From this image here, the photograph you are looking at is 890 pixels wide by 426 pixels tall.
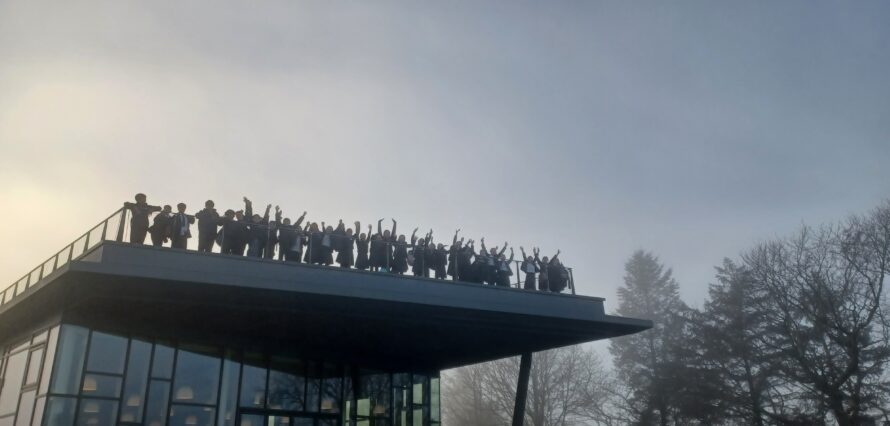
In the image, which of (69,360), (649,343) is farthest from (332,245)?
(649,343)

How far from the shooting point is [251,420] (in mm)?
17953

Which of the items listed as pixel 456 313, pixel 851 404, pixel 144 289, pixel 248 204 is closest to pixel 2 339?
pixel 144 289

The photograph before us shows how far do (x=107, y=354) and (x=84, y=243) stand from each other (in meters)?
2.76

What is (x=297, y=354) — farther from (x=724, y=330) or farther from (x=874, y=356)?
(x=724, y=330)

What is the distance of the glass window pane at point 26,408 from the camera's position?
596 inches

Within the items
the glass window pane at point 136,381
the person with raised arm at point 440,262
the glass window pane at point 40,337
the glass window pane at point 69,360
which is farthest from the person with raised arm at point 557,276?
the glass window pane at point 40,337

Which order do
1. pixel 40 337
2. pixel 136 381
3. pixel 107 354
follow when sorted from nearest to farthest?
pixel 107 354
pixel 136 381
pixel 40 337

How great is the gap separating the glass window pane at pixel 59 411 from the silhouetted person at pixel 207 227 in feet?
14.7

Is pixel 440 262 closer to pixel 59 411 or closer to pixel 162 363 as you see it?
pixel 162 363

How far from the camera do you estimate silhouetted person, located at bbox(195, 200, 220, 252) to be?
14.9 metres

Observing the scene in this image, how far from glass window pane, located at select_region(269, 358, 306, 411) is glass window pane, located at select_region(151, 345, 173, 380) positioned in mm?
2907

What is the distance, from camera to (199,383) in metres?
17.2

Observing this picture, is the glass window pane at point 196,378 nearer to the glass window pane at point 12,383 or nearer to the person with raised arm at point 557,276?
the glass window pane at point 12,383

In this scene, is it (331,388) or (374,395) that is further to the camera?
(374,395)
